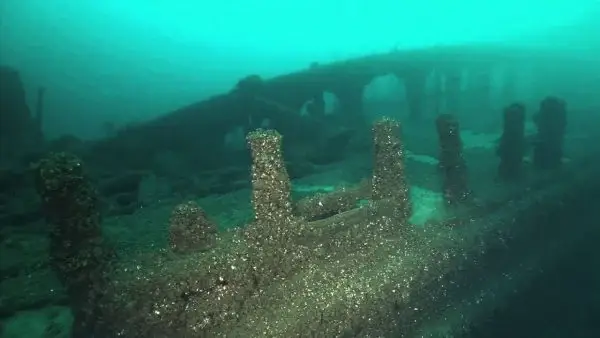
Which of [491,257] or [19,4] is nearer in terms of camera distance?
[491,257]

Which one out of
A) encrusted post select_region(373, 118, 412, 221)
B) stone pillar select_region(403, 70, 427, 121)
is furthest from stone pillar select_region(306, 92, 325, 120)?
encrusted post select_region(373, 118, 412, 221)

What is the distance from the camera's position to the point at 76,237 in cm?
605

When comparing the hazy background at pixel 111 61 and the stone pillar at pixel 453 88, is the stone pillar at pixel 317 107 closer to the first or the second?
the stone pillar at pixel 453 88

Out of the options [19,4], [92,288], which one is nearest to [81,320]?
[92,288]

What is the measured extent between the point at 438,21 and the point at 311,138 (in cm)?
19071

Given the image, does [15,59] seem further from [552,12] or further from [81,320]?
[552,12]

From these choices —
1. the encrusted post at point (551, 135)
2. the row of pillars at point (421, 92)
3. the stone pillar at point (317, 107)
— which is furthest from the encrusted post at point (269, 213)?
the stone pillar at point (317, 107)

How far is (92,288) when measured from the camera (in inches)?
237

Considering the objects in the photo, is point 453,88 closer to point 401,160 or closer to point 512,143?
point 512,143

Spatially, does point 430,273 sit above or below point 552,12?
below

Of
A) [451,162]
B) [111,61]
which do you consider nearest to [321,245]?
[451,162]

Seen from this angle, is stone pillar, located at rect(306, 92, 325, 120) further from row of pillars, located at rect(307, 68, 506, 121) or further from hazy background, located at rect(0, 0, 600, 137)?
hazy background, located at rect(0, 0, 600, 137)

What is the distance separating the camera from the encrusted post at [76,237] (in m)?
5.86

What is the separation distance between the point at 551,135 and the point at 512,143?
5.87 feet
